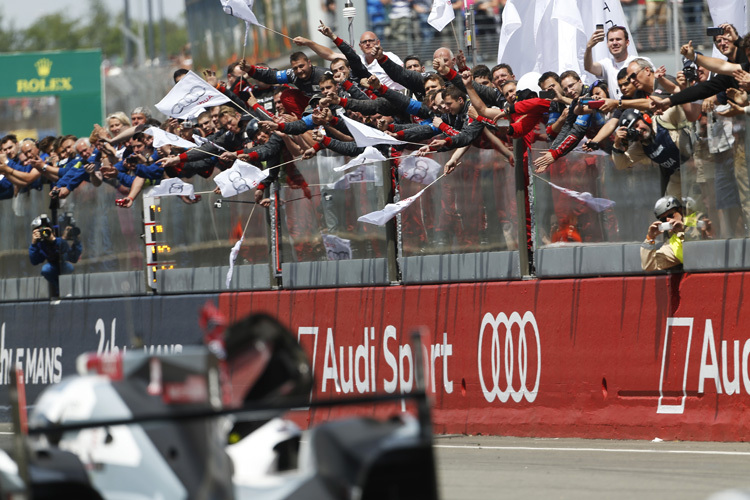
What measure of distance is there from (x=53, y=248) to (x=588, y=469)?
9.85 metres

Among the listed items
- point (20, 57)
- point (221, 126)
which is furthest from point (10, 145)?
point (20, 57)

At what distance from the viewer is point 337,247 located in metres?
15.4

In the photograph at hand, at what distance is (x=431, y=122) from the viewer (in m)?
14.2

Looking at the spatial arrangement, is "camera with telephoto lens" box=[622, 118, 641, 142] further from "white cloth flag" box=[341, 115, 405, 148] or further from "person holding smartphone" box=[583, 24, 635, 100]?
"white cloth flag" box=[341, 115, 405, 148]

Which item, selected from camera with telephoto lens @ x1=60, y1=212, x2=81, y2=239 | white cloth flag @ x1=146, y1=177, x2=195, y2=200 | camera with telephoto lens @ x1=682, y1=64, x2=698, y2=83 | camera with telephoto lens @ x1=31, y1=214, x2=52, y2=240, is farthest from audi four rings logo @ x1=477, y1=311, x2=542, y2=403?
camera with telephoto lens @ x1=31, y1=214, x2=52, y2=240

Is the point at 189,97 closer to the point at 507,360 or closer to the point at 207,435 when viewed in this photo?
the point at 507,360

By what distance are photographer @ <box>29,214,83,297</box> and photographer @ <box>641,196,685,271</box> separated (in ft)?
27.6

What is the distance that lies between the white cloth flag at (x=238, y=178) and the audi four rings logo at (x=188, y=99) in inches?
31.7

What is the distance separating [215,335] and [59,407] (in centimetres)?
83

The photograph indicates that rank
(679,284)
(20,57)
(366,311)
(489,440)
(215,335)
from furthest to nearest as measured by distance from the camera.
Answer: (20,57) < (366,311) < (489,440) < (679,284) < (215,335)

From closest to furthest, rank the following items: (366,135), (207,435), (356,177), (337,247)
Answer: (207,435), (366,135), (356,177), (337,247)

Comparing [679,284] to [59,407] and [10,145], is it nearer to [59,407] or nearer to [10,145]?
[59,407]

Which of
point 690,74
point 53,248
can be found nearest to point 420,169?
point 690,74

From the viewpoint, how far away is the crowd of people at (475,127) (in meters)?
12.1
